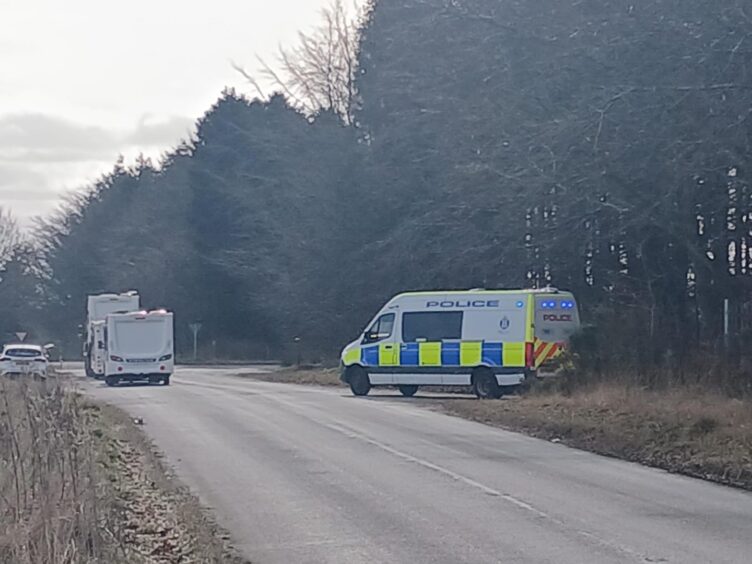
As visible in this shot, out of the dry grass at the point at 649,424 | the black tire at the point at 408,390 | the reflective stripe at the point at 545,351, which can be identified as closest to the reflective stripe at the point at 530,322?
the reflective stripe at the point at 545,351

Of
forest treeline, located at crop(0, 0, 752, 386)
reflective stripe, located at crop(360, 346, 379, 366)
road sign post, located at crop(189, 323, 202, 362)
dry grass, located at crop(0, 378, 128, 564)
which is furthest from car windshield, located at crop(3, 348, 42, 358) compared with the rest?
dry grass, located at crop(0, 378, 128, 564)

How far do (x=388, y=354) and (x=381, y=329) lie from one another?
25.8 inches

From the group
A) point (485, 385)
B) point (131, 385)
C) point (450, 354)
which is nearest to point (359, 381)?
point (450, 354)

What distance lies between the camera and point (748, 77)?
2086 cm

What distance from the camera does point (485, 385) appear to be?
3203 centimetres

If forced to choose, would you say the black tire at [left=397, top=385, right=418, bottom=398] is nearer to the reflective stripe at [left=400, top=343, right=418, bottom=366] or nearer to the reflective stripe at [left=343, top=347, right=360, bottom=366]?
the reflective stripe at [left=400, top=343, right=418, bottom=366]

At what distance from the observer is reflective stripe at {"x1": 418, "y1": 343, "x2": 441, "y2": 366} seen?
32688 mm

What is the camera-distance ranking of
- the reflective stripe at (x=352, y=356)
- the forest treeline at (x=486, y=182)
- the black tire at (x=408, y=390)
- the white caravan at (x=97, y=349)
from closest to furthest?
the forest treeline at (x=486, y=182), the black tire at (x=408, y=390), the reflective stripe at (x=352, y=356), the white caravan at (x=97, y=349)

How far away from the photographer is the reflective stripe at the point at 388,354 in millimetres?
33562

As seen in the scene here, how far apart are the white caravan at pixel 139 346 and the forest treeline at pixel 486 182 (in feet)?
25.9

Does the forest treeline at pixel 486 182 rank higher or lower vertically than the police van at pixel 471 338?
higher

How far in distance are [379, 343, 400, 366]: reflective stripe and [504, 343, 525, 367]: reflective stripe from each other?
3115 millimetres

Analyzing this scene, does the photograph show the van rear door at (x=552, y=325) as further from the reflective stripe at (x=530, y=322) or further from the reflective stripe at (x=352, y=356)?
the reflective stripe at (x=352, y=356)

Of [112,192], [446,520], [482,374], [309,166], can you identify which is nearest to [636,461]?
[446,520]
